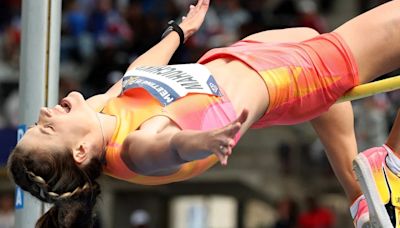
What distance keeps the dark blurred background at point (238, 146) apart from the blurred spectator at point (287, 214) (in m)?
0.09

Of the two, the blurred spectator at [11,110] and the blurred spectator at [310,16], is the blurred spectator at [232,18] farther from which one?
the blurred spectator at [11,110]

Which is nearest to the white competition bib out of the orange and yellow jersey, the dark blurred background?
the orange and yellow jersey

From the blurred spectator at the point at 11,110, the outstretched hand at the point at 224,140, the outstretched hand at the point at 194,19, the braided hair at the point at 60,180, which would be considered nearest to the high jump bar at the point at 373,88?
the outstretched hand at the point at 194,19

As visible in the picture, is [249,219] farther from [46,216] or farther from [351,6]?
[46,216]

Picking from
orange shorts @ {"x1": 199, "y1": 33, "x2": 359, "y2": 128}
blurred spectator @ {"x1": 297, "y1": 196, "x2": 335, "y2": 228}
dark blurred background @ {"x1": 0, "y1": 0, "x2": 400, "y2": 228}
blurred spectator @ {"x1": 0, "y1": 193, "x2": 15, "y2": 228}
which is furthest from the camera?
dark blurred background @ {"x1": 0, "y1": 0, "x2": 400, "y2": 228}

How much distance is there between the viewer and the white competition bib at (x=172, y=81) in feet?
13.9

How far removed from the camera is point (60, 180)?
425cm

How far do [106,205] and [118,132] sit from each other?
792 centimetres

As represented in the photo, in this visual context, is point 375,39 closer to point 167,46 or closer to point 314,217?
point 167,46

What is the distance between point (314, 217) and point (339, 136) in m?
5.65

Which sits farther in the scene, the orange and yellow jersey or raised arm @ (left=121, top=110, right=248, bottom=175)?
the orange and yellow jersey

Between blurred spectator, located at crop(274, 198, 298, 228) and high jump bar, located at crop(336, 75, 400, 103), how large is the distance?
19.6 ft

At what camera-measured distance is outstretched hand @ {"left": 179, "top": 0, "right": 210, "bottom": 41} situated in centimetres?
491

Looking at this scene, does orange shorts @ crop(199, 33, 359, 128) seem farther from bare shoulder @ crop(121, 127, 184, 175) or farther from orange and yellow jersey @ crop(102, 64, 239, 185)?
bare shoulder @ crop(121, 127, 184, 175)
